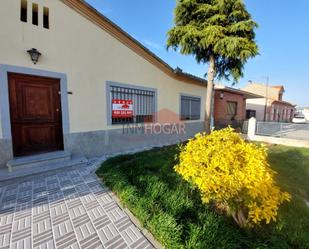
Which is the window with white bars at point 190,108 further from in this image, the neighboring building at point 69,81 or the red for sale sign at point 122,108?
the red for sale sign at point 122,108

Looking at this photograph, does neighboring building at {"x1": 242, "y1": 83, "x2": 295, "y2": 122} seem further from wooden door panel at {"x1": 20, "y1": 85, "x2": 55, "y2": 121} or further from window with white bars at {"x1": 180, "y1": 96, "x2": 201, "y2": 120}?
wooden door panel at {"x1": 20, "y1": 85, "x2": 55, "y2": 121}

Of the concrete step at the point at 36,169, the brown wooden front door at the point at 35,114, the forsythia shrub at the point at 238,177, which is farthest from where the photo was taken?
the brown wooden front door at the point at 35,114

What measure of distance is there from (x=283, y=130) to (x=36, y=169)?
11.8 meters

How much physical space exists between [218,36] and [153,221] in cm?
701

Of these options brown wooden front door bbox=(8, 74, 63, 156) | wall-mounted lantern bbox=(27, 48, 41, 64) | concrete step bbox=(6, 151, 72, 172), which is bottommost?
concrete step bbox=(6, 151, 72, 172)

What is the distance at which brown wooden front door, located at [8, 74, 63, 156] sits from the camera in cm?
431

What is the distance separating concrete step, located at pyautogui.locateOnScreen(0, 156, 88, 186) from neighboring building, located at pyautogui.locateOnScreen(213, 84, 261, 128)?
419 inches


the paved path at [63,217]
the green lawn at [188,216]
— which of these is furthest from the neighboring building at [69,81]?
the green lawn at [188,216]

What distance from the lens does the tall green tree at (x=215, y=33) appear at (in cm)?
657

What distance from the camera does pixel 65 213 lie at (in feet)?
8.95

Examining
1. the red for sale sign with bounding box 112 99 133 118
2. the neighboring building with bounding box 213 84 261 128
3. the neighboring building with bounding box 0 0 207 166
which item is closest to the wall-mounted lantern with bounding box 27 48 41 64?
the neighboring building with bounding box 0 0 207 166

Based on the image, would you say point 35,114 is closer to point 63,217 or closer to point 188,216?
point 63,217

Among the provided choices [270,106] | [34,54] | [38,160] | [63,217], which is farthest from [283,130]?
[270,106]

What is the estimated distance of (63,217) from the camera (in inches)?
104
